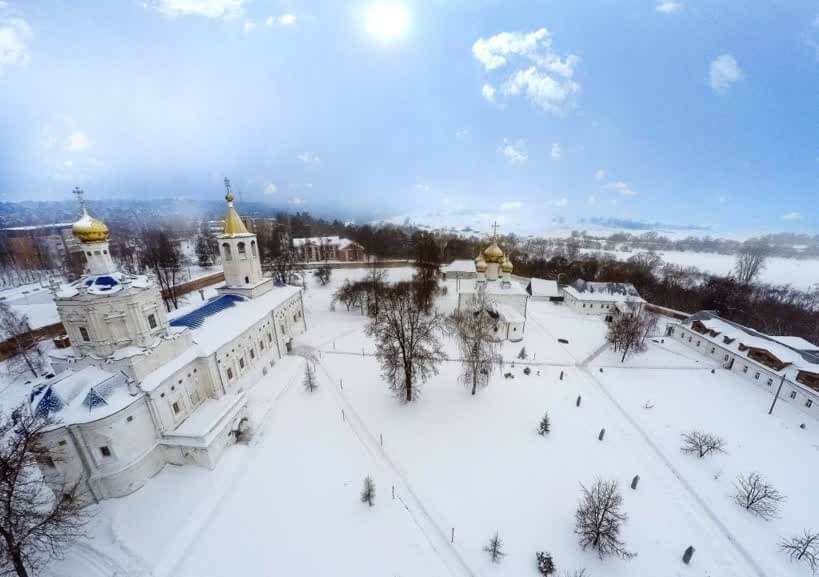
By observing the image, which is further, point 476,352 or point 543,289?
A: point 543,289

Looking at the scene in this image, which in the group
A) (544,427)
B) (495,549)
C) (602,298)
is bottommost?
(495,549)

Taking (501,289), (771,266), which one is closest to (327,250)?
(501,289)

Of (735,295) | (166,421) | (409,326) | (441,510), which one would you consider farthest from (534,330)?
(166,421)

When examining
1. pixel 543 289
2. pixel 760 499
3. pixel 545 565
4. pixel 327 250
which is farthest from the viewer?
pixel 327 250

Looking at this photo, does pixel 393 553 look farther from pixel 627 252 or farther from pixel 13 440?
pixel 627 252

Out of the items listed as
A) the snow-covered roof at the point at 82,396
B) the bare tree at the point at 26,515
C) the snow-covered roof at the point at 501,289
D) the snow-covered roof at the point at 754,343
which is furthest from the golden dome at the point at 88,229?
the snow-covered roof at the point at 754,343

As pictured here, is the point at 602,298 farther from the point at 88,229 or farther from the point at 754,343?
the point at 88,229
